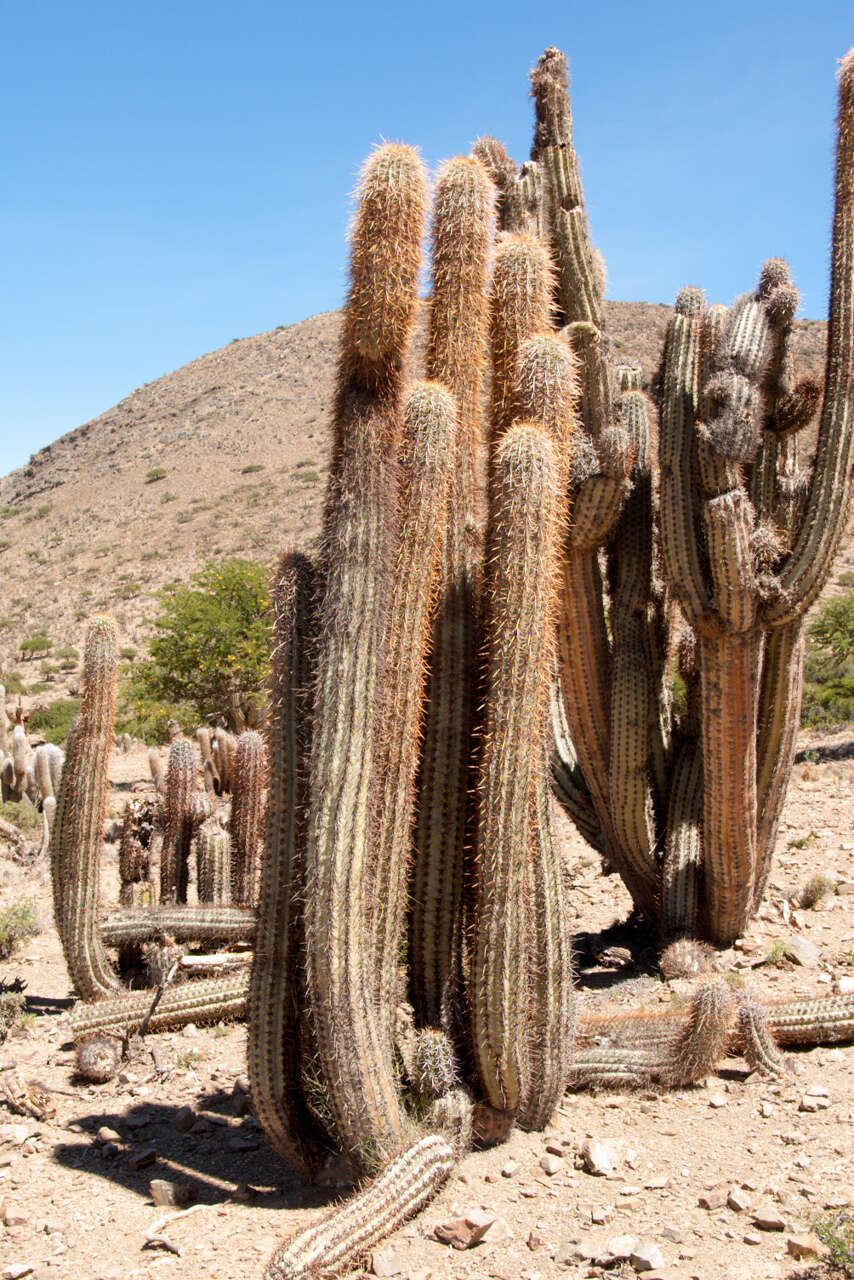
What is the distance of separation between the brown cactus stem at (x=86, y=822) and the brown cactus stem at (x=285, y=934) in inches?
96.2

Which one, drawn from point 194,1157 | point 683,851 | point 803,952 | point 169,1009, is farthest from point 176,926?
point 803,952

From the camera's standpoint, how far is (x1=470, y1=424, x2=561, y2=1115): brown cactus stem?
4.44m

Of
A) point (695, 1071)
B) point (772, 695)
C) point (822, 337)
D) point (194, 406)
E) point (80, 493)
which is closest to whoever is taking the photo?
point (695, 1071)

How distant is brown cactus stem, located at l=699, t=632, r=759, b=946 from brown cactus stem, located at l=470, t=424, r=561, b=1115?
3074 millimetres

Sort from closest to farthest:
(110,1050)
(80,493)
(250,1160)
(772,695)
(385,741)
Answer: (385,741), (250,1160), (110,1050), (772,695), (80,493)

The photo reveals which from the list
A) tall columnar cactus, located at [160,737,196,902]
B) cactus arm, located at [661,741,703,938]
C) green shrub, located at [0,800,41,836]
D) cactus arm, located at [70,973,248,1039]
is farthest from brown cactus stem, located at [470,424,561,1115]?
green shrub, located at [0,800,41,836]

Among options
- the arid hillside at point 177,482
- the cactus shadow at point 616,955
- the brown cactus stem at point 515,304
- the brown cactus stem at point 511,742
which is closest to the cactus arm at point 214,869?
the cactus shadow at point 616,955

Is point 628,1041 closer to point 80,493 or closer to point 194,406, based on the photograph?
point 80,493

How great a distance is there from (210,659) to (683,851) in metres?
12.6

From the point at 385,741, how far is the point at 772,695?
14.5 feet

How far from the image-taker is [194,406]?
68.9m

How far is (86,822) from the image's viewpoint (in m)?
6.56

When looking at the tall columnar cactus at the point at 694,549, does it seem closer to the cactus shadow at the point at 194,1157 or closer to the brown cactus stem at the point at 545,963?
the brown cactus stem at the point at 545,963

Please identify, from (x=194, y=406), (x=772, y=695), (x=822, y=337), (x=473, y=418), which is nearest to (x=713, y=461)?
(x=772, y=695)
